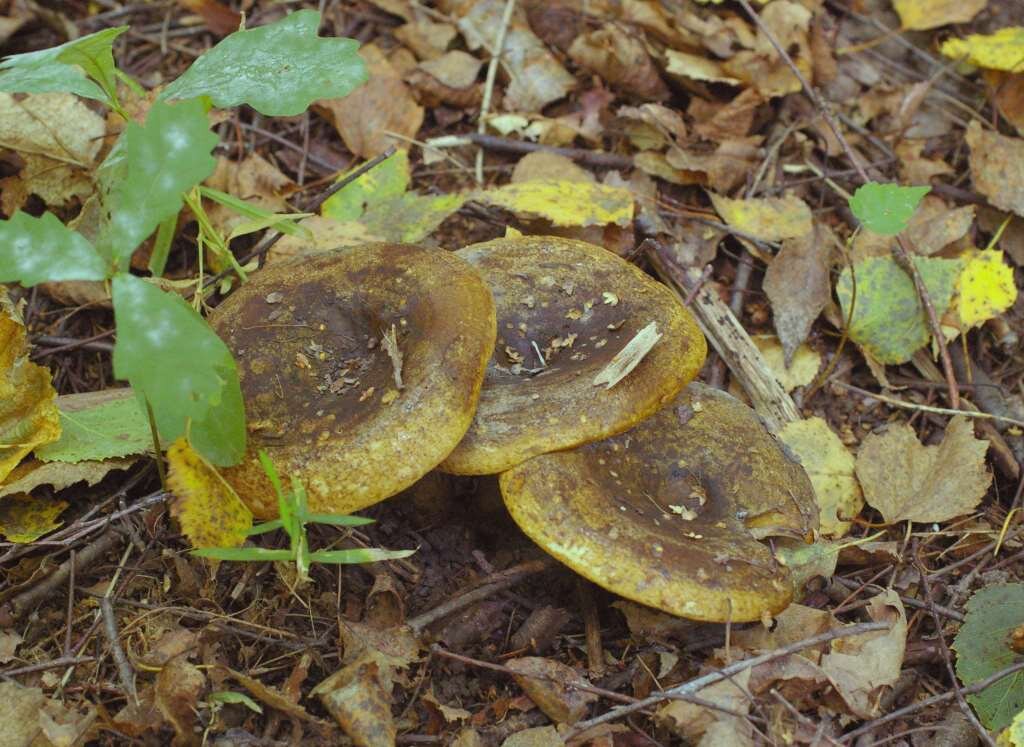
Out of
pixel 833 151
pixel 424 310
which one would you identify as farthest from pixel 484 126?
pixel 424 310

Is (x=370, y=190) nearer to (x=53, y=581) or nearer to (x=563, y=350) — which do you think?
(x=563, y=350)

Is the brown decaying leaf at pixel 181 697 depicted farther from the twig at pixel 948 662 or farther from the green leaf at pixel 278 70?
the twig at pixel 948 662

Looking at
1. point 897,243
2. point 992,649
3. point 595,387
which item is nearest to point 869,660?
point 992,649

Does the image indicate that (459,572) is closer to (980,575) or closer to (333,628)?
(333,628)

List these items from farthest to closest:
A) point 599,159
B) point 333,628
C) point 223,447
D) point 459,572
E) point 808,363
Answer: point 599,159
point 808,363
point 459,572
point 333,628
point 223,447

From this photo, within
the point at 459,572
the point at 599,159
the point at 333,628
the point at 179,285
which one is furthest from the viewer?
the point at 599,159

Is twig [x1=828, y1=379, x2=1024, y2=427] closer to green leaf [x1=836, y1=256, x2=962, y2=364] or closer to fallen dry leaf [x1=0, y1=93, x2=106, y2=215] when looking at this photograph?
green leaf [x1=836, y1=256, x2=962, y2=364]
